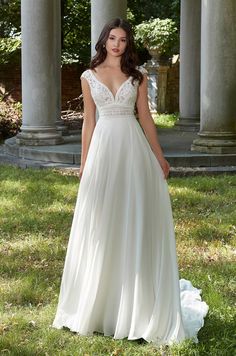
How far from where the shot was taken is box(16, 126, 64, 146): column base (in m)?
14.2

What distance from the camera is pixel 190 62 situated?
1802 cm

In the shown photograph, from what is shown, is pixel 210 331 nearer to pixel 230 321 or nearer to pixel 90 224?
pixel 230 321

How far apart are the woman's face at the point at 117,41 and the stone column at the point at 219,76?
7447 mm

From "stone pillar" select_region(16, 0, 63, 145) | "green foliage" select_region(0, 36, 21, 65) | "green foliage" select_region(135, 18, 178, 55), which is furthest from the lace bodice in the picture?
"green foliage" select_region(135, 18, 178, 55)

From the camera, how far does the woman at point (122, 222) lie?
4.69 m

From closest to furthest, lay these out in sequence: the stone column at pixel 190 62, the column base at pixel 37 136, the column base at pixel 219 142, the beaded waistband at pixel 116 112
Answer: the beaded waistband at pixel 116 112 < the column base at pixel 219 142 < the column base at pixel 37 136 < the stone column at pixel 190 62

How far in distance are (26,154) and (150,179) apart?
9.26 metres

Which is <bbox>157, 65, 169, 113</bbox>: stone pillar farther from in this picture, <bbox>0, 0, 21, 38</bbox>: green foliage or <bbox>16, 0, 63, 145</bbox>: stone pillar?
<bbox>16, 0, 63, 145</bbox>: stone pillar

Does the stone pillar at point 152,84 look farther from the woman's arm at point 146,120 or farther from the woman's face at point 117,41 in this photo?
the woman's face at point 117,41

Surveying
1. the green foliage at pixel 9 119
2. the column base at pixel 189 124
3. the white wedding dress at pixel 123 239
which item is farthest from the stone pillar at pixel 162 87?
the white wedding dress at pixel 123 239

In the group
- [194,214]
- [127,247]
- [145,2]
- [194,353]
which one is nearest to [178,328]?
[194,353]

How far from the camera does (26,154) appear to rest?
13844mm

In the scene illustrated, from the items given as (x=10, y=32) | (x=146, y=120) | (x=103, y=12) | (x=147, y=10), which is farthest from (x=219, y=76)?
(x=147, y=10)

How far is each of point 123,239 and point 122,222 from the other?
0.38ft
